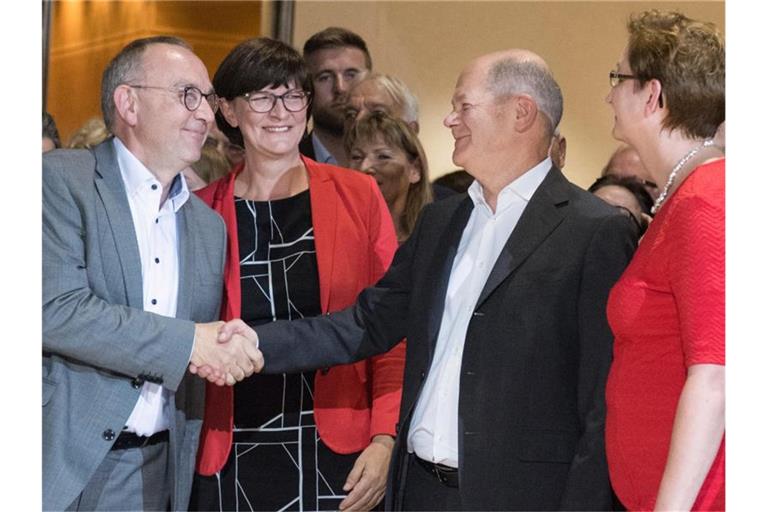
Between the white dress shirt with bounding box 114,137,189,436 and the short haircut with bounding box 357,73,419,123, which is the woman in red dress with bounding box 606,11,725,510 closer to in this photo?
the white dress shirt with bounding box 114,137,189,436

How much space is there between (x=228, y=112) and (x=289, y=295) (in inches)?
20.9

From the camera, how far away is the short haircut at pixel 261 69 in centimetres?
341

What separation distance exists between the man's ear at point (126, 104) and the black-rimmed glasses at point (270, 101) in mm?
318

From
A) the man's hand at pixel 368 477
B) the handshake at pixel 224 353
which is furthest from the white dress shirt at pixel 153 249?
the man's hand at pixel 368 477

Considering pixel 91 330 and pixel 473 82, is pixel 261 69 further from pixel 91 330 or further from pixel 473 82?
pixel 91 330

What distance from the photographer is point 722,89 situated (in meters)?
2.46

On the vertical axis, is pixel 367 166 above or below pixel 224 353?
above

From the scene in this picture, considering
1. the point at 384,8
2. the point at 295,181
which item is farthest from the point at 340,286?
the point at 384,8

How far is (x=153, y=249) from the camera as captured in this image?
3113 millimetres

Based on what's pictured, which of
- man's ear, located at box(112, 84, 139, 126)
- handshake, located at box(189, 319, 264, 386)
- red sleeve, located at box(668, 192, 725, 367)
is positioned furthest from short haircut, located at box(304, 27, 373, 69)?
red sleeve, located at box(668, 192, 725, 367)

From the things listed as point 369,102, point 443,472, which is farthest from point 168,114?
point 369,102

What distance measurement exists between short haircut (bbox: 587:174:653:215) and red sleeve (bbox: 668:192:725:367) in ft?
6.86

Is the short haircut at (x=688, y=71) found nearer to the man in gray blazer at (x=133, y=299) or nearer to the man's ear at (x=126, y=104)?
the man in gray blazer at (x=133, y=299)

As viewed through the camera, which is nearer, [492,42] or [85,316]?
[85,316]
